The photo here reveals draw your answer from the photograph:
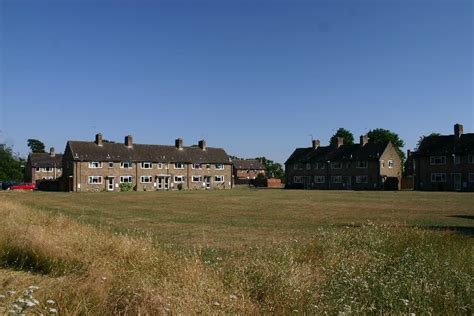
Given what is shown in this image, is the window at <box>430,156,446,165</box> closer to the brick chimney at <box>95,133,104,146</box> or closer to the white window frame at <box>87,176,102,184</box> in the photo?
the white window frame at <box>87,176,102,184</box>

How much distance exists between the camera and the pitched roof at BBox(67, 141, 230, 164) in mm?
77000

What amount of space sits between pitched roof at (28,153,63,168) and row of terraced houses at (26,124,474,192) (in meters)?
29.0

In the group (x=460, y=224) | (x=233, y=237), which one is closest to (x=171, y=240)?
(x=233, y=237)

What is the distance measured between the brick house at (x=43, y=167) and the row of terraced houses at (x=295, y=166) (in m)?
28.9

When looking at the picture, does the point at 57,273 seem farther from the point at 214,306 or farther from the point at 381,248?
the point at 381,248

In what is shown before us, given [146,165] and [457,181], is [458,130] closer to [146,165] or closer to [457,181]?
[457,181]

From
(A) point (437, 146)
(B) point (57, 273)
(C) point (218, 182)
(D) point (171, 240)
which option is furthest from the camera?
(C) point (218, 182)

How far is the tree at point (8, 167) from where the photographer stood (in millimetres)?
109750

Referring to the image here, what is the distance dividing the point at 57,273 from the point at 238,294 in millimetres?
3815

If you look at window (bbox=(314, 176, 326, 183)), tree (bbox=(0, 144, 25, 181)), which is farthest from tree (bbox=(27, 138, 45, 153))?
window (bbox=(314, 176, 326, 183))

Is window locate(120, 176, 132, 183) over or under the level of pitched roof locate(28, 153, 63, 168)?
under

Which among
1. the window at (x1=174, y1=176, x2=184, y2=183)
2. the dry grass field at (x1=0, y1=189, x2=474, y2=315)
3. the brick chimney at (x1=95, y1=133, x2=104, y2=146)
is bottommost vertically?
the dry grass field at (x1=0, y1=189, x2=474, y2=315)

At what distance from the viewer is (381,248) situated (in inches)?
410

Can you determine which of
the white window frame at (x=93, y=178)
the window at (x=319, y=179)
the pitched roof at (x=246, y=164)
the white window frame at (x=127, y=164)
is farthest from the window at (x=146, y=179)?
the pitched roof at (x=246, y=164)
